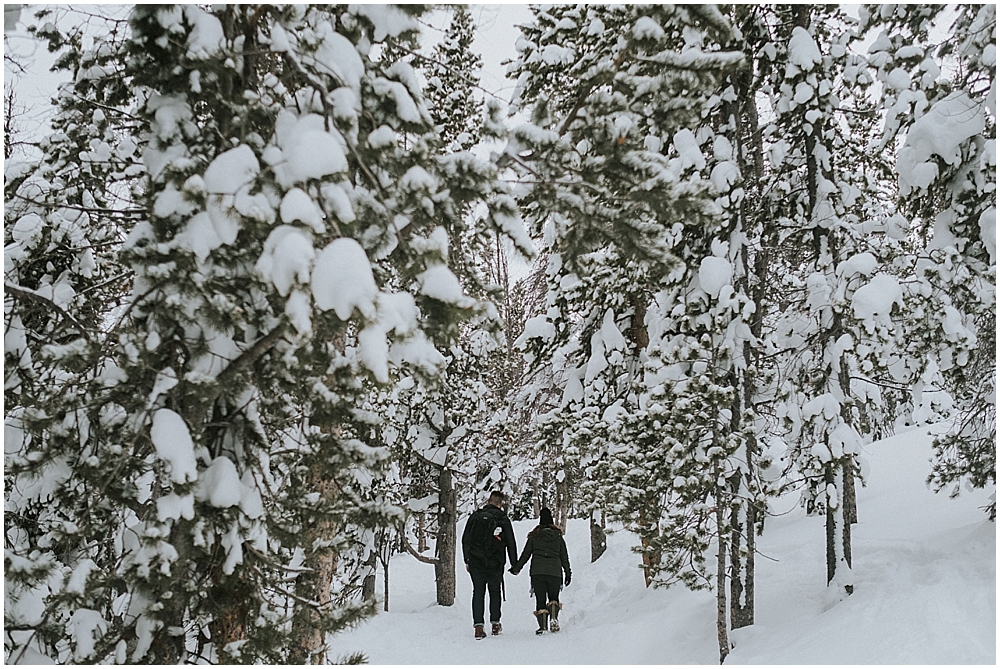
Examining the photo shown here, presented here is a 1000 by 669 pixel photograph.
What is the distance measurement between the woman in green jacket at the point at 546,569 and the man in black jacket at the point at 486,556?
284 millimetres

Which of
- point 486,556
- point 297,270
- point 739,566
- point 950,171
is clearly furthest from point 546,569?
point 297,270

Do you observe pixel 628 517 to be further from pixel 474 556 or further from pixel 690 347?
pixel 474 556

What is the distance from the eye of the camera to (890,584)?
268 inches

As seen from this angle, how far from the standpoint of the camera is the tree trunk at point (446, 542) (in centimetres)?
1391

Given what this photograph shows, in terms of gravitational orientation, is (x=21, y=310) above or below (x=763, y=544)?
above

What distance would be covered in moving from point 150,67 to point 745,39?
22.4 feet

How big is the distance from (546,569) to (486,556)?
0.90 m

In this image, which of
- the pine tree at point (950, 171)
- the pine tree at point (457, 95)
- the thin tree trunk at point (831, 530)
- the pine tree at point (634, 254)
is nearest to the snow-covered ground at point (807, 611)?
the thin tree trunk at point (831, 530)

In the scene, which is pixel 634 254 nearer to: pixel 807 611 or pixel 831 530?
pixel 831 530

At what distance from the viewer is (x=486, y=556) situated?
414 inches

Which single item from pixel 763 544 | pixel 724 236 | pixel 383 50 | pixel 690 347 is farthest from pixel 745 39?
pixel 763 544

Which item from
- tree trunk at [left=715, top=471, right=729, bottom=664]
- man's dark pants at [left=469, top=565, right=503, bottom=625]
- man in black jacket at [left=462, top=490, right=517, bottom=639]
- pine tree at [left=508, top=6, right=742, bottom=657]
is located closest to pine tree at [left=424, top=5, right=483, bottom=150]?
pine tree at [left=508, top=6, right=742, bottom=657]

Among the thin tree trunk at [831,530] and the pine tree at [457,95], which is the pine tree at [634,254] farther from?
the pine tree at [457,95]

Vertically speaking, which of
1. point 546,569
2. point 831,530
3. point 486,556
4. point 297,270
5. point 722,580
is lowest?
point 546,569
